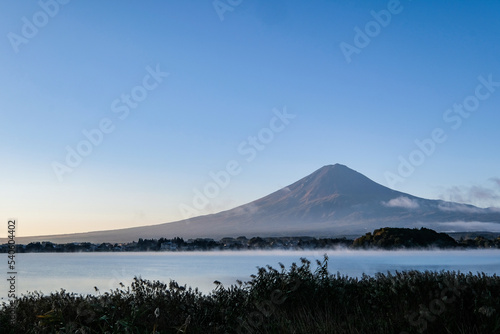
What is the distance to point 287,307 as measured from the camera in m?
10.1

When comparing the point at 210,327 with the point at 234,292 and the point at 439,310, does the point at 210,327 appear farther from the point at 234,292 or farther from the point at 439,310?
the point at 439,310

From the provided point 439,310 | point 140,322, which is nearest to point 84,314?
point 140,322

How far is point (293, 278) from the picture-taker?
10828mm

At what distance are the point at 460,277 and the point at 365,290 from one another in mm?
1837

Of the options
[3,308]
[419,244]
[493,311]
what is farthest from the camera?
[419,244]

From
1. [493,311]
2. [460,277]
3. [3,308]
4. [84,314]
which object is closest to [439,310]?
[493,311]

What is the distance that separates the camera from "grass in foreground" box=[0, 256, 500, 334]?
7.51 meters

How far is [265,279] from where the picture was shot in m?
11.0

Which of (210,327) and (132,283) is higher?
(132,283)

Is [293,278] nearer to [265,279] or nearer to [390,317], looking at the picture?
[265,279]

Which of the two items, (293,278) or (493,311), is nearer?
(493,311)

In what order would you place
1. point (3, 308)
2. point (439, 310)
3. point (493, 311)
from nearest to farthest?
point (493, 311)
point (439, 310)
point (3, 308)

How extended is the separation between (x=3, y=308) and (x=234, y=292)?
4362 mm

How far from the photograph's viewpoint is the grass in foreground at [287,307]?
7512mm
